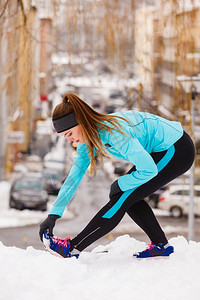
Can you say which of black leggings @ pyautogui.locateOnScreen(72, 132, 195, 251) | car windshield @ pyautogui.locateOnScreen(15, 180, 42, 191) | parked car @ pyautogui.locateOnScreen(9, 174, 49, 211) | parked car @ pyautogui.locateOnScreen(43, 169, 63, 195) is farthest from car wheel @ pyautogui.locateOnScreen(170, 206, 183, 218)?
black leggings @ pyautogui.locateOnScreen(72, 132, 195, 251)

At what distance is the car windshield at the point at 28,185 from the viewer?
12.6 m

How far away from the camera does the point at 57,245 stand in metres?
2.56

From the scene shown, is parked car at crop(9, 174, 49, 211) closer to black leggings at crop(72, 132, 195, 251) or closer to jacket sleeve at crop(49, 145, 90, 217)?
jacket sleeve at crop(49, 145, 90, 217)

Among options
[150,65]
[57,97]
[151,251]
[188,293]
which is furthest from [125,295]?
[57,97]

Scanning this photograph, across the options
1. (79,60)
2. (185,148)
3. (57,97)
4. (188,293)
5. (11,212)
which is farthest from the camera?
(11,212)

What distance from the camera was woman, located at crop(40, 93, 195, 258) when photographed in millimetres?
2348

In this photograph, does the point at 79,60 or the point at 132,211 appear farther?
the point at 79,60

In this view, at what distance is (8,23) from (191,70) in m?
1.49

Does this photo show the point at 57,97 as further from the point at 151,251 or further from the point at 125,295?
the point at 125,295

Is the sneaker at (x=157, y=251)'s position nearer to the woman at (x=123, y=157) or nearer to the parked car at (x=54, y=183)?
the woman at (x=123, y=157)

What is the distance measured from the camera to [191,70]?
4258mm

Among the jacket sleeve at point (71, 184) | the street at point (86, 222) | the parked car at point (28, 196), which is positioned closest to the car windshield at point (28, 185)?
the parked car at point (28, 196)

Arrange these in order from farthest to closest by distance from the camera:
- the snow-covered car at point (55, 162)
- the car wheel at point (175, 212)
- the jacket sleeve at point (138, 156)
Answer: the snow-covered car at point (55, 162) → the car wheel at point (175, 212) → the jacket sleeve at point (138, 156)

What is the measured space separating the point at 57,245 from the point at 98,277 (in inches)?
12.6
